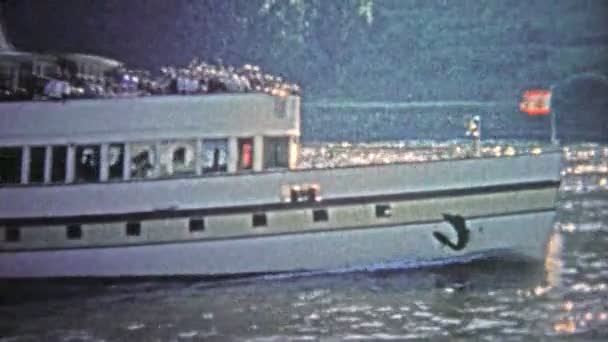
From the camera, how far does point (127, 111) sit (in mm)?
20750

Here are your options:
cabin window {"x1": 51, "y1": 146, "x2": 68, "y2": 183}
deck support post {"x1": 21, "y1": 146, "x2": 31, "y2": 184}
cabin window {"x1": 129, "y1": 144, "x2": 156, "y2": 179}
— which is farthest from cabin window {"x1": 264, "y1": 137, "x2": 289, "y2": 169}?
deck support post {"x1": 21, "y1": 146, "x2": 31, "y2": 184}

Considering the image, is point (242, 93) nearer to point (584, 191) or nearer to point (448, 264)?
point (448, 264)

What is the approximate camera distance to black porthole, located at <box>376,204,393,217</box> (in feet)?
69.6

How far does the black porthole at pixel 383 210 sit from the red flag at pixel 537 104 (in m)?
62.9

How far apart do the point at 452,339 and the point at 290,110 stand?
6023 mm

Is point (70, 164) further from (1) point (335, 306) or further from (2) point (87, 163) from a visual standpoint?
(1) point (335, 306)

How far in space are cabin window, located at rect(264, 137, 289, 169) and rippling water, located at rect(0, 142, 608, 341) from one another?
7.24ft

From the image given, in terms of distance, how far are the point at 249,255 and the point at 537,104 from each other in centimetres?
6494

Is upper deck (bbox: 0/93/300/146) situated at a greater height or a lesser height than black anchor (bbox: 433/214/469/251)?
greater

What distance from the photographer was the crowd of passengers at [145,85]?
21000mm

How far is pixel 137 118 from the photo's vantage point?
20781mm

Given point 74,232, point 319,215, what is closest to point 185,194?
point 74,232

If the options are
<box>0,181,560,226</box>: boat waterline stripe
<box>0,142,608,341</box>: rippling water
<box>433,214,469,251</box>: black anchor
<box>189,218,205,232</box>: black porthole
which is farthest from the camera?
<box>433,214,469,251</box>: black anchor

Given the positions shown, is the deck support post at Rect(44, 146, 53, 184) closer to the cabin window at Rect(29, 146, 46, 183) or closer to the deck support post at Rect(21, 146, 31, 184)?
the cabin window at Rect(29, 146, 46, 183)
